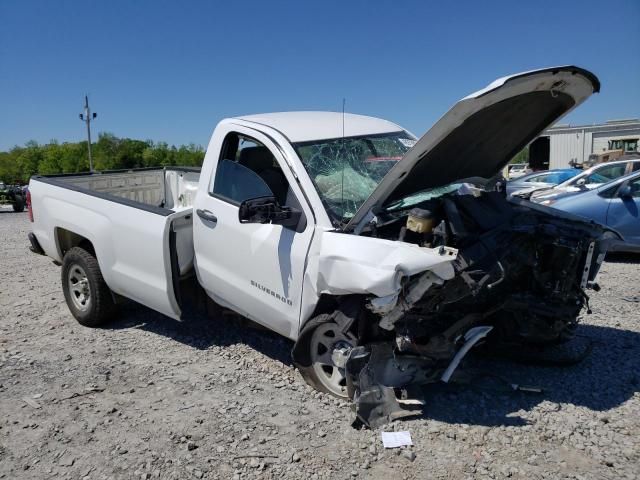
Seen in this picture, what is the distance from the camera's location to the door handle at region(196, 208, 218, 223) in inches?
160

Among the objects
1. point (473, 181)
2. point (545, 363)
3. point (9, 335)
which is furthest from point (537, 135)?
point (9, 335)

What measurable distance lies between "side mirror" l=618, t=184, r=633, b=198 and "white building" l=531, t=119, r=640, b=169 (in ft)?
94.1

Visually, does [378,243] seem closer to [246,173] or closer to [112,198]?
[246,173]

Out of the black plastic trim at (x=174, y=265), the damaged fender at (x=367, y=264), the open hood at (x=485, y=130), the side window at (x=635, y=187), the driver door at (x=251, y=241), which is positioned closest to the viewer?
the damaged fender at (x=367, y=264)

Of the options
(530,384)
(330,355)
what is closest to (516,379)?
(530,384)

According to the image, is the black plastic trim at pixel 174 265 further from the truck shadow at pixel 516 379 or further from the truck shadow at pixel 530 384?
the truck shadow at pixel 530 384

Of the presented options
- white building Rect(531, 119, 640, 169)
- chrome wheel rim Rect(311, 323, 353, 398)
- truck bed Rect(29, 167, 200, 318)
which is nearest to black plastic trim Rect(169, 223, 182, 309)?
truck bed Rect(29, 167, 200, 318)

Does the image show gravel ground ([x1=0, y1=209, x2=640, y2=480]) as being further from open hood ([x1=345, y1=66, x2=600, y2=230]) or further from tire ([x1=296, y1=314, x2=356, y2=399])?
open hood ([x1=345, y1=66, x2=600, y2=230])

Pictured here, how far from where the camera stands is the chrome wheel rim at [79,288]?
17.0 feet

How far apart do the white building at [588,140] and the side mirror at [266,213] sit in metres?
34.7

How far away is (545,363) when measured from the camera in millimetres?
4008

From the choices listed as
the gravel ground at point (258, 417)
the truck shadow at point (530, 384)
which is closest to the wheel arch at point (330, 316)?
the gravel ground at point (258, 417)

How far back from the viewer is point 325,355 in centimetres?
350

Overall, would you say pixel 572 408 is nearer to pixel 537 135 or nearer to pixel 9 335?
pixel 537 135
